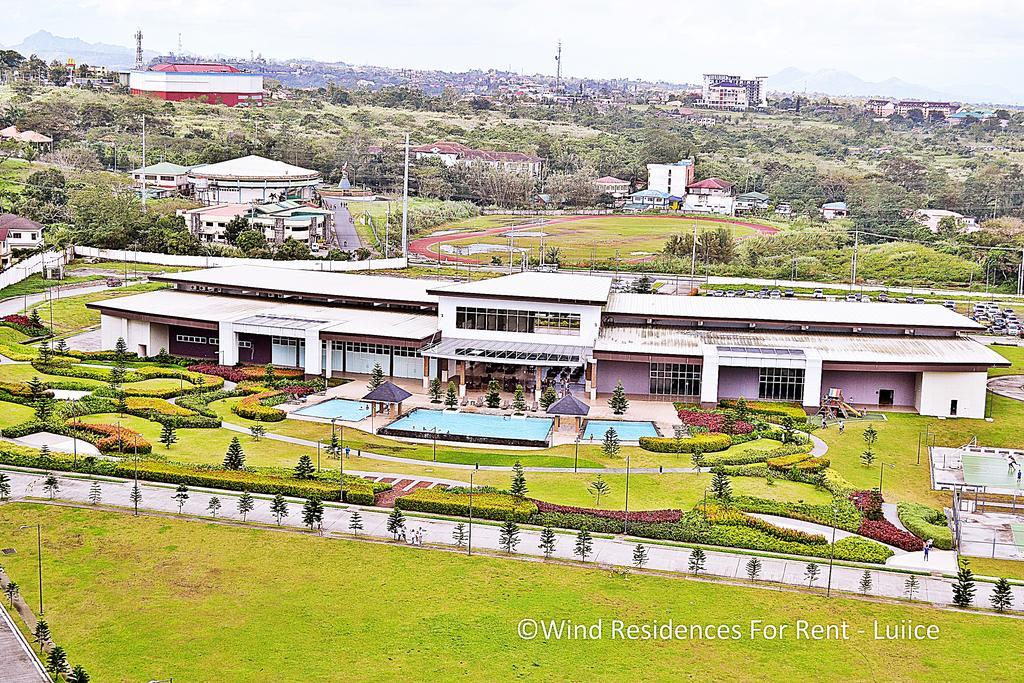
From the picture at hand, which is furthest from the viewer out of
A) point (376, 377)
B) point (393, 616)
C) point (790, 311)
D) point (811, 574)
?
point (790, 311)

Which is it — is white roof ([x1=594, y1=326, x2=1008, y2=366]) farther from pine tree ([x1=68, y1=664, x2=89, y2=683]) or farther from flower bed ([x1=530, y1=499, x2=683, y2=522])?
pine tree ([x1=68, y1=664, x2=89, y2=683])

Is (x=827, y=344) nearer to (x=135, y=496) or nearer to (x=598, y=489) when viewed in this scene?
(x=598, y=489)

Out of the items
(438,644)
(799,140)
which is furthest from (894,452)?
(799,140)

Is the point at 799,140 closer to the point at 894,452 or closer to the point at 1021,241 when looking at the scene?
the point at 1021,241

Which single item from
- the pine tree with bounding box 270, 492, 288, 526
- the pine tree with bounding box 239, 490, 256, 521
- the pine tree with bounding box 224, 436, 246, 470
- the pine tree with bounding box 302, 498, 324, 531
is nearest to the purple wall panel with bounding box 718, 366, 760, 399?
the pine tree with bounding box 224, 436, 246, 470

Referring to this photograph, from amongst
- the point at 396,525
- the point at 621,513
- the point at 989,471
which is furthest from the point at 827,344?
the point at 396,525

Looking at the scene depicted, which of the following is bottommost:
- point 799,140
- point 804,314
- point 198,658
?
point 198,658

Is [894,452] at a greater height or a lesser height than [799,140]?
lesser
